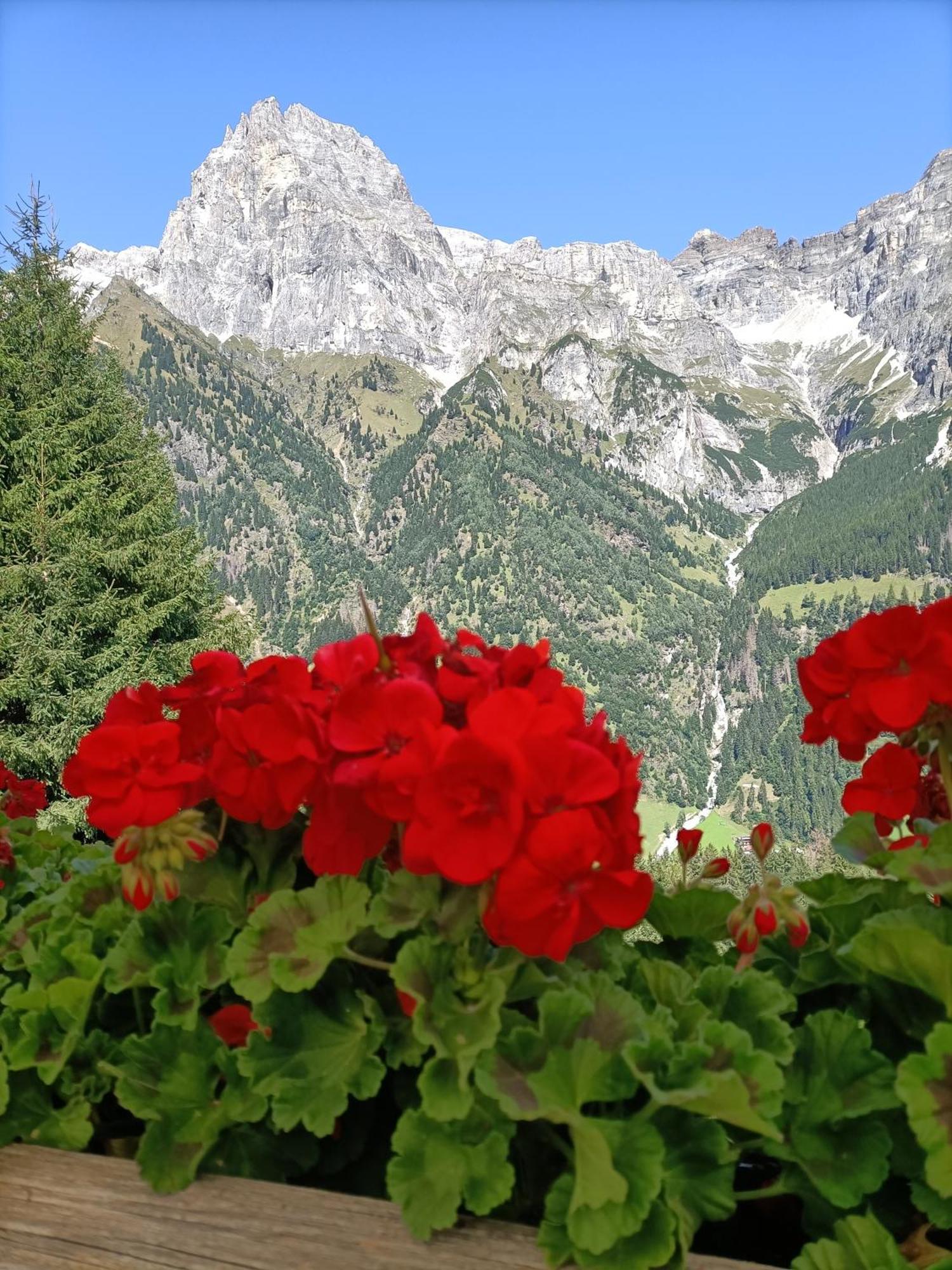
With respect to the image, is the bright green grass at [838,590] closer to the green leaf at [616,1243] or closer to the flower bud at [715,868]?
the flower bud at [715,868]

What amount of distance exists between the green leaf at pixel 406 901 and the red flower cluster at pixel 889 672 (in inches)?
33.0

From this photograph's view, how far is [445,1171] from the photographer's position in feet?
3.91

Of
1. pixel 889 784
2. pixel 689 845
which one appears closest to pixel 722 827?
pixel 689 845

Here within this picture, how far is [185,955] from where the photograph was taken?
157 centimetres

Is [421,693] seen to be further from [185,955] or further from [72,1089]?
[72,1089]

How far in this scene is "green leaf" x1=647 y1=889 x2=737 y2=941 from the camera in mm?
1655

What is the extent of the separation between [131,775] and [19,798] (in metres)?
1.87

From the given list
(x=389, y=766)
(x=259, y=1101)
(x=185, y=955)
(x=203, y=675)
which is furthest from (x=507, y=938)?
(x=203, y=675)

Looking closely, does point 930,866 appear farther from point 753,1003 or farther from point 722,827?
point 722,827

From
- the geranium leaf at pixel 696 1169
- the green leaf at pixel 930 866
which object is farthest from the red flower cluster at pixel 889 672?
the geranium leaf at pixel 696 1169

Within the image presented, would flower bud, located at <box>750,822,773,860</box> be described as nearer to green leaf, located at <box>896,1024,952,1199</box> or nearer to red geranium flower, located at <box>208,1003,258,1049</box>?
green leaf, located at <box>896,1024,952,1199</box>

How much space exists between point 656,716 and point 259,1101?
163382 mm

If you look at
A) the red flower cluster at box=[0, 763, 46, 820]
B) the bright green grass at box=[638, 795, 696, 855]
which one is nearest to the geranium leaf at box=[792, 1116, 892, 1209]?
the red flower cluster at box=[0, 763, 46, 820]

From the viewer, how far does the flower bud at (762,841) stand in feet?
5.77
